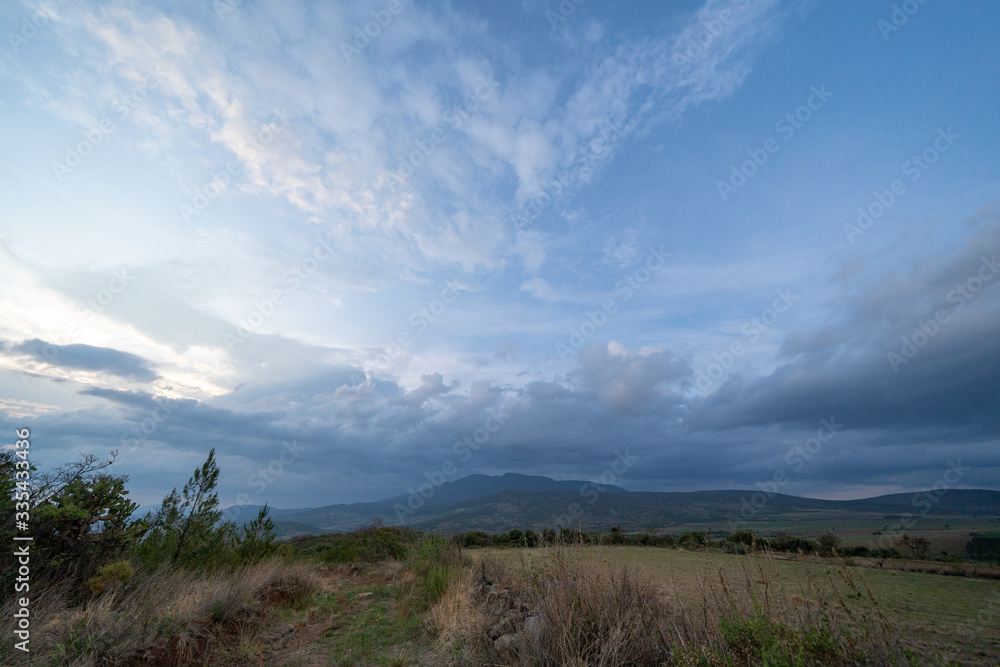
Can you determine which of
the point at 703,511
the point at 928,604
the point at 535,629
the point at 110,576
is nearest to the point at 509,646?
the point at 535,629

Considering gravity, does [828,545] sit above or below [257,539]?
below

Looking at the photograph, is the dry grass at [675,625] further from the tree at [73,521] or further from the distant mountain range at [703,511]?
Answer: the distant mountain range at [703,511]

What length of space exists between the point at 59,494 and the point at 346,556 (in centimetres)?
1786

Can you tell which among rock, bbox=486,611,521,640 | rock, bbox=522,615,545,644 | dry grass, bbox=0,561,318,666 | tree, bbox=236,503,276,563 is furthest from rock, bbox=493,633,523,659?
tree, bbox=236,503,276,563

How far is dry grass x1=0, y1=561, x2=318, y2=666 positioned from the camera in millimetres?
5297

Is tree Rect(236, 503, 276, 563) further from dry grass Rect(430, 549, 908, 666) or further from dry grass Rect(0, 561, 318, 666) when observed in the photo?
dry grass Rect(430, 549, 908, 666)

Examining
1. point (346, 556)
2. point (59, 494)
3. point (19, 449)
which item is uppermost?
point (19, 449)

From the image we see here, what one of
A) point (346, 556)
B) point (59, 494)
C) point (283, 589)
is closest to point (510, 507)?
point (346, 556)

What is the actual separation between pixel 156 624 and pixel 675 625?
25.7 feet

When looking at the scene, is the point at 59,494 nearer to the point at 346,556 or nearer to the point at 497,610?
the point at 497,610

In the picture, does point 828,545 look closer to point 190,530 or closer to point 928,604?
point 928,604

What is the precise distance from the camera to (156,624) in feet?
21.2

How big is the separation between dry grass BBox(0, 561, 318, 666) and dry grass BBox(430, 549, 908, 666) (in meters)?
4.17

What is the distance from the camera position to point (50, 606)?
5.93 metres
